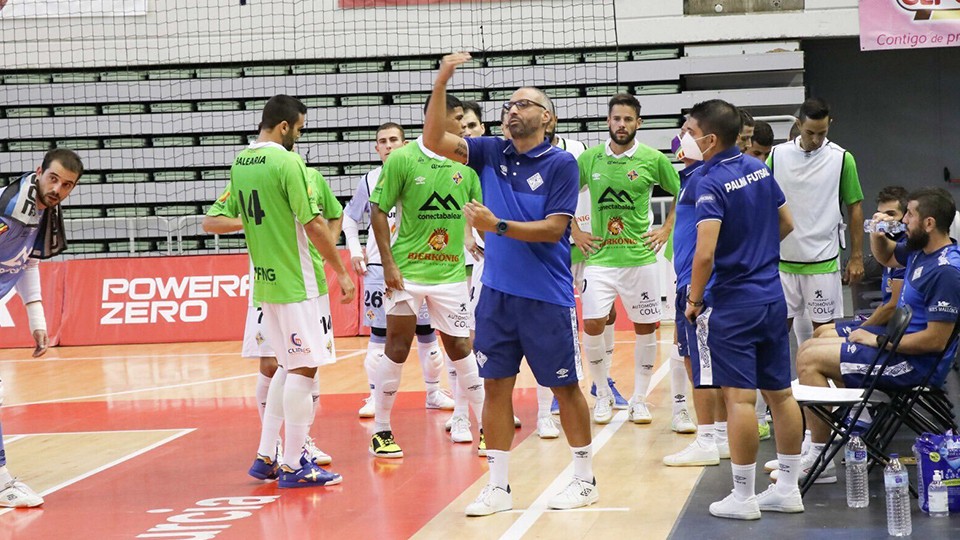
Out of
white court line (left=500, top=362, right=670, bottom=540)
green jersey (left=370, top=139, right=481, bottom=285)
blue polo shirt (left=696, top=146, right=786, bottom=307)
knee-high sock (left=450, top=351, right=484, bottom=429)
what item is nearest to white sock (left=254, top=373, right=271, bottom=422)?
green jersey (left=370, top=139, right=481, bottom=285)

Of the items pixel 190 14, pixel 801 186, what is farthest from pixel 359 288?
pixel 801 186

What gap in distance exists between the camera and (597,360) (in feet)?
27.1

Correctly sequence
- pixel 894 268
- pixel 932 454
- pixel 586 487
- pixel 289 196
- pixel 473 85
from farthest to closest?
pixel 473 85 → pixel 894 268 → pixel 289 196 → pixel 586 487 → pixel 932 454

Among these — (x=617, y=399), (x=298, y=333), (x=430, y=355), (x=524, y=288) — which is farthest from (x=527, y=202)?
(x=617, y=399)

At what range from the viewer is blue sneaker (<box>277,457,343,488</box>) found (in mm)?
6630

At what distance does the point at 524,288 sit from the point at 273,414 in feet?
6.29

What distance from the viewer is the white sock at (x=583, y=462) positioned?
582 cm

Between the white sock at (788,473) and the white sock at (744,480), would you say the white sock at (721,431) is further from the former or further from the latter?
the white sock at (744,480)

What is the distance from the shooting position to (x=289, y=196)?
20.7 ft

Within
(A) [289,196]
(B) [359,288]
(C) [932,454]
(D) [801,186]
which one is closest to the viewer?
(C) [932,454]

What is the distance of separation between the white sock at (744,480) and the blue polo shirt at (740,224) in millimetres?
777

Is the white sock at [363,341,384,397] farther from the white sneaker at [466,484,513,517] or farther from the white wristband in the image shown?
the white wristband

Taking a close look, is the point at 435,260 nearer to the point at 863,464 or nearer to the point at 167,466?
the point at 167,466

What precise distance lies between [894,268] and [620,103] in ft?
6.98
